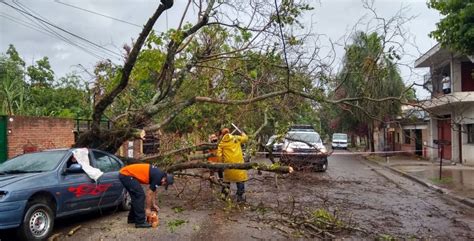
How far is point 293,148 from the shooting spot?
20328 mm

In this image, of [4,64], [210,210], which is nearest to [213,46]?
[210,210]

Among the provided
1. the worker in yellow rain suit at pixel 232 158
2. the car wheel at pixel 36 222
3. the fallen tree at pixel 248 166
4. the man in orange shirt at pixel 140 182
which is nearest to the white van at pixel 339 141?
the worker in yellow rain suit at pixel 232 158

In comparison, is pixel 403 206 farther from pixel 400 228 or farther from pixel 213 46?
pixel 213 46

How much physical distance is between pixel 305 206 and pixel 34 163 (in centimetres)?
570

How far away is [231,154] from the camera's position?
37.2 ft

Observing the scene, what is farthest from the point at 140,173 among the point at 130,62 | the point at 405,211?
the point at 405,211

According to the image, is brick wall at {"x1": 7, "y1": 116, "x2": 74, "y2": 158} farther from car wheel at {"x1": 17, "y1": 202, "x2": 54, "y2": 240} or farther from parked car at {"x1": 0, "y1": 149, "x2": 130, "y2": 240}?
car wheel at {"x1": 17, "y1": 202, "x2": 54, "y2": 240}

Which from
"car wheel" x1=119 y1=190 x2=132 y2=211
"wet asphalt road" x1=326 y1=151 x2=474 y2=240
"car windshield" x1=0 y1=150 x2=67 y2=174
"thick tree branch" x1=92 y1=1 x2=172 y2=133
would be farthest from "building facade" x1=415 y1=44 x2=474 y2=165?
"car windshield" x1=0 y1=150 x2=67 y2=174

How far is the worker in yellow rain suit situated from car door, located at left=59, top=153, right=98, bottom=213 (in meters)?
3.29

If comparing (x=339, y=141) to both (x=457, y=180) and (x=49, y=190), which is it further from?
(x=49, y=190)

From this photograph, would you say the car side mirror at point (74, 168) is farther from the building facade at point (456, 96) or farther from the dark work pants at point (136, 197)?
the building facade at point (456, 96)

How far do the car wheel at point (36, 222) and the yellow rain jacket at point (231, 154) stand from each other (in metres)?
4.39

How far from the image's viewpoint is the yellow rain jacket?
11102 mm

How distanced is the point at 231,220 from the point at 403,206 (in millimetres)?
4801
